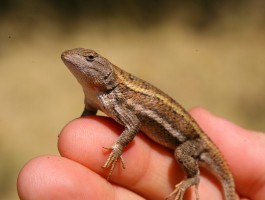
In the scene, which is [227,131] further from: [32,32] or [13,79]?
[32,32]

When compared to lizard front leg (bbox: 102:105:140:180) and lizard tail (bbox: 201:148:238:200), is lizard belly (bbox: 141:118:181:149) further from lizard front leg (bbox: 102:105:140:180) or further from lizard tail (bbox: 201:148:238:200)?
lizard tail (bbox: 201:148:238:200)

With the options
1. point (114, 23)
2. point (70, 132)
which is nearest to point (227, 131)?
point (70, 132)

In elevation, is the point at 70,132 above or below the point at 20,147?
above

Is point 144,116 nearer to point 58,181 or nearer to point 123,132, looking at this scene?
point 123,132

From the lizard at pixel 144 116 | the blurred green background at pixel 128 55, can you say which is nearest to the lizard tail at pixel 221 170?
the lizard at pixel 144 116

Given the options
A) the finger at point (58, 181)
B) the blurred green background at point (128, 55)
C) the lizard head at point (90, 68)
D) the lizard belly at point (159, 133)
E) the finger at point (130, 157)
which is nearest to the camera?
the finger at point (58, 181)

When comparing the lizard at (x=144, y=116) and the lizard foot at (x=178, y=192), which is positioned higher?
the lizard at (x=144, y=116)

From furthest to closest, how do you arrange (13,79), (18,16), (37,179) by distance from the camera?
(18,16) → (13,79) → (37,179)

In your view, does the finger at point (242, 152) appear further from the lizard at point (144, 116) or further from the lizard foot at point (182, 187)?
the lizard foot at point (182, 187)
